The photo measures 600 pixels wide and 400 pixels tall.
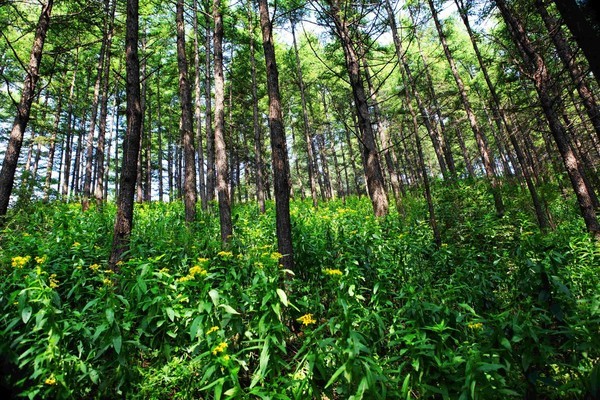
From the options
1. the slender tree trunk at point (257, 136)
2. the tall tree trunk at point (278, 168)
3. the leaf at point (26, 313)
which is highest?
the slender tree trunk at point (257, 136)

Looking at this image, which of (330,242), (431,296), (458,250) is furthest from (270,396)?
(458,250)

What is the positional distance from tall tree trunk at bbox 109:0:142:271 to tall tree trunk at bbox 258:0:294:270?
2573mm

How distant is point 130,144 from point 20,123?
428cm

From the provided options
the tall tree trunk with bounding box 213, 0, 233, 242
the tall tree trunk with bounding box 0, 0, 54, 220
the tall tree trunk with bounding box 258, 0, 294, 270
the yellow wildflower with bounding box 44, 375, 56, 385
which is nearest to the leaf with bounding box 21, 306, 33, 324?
the yellow wildflower with bounding box 44, 375, 56, 385

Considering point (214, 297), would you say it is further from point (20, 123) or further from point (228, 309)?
point (20, 123)

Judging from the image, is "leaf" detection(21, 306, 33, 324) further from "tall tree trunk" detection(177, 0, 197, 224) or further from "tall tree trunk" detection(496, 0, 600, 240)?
"tall tree trunk" detection(496, 0, 600, 240)

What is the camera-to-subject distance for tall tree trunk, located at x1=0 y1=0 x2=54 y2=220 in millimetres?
7023

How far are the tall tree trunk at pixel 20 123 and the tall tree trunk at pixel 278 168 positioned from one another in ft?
20.2

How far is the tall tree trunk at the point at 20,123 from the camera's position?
7.02 meters

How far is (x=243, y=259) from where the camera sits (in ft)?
13.9

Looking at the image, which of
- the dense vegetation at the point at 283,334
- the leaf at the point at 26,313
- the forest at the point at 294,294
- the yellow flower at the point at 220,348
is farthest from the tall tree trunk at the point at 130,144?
the yellow flower at the point at 220,348

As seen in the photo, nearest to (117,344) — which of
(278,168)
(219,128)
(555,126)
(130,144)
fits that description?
(278,168)

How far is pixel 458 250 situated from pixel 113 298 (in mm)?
5706

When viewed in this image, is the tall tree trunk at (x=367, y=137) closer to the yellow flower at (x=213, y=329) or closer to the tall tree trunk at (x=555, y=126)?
the tall tree trunk at (x=555, y=126)
